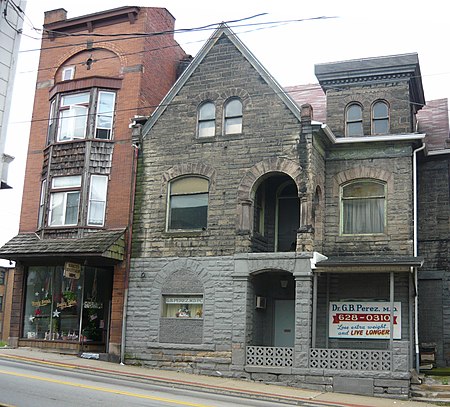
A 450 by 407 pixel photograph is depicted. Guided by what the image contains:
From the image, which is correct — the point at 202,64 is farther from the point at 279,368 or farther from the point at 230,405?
the point at 230,405

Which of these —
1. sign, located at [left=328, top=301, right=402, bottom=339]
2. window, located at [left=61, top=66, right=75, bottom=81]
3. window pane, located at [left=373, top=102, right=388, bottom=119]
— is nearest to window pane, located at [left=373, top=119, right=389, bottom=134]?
window pane, located at [left=373, top=102, right=388, bottom=119]

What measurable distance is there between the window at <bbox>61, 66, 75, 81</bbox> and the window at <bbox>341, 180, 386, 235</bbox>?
1131 cm

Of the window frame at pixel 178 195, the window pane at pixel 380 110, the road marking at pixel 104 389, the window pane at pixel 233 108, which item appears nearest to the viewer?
the road marking at pixel 104 389

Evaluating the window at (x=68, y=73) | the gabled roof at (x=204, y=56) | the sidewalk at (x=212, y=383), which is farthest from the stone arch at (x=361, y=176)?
the window at (x=68, y=73)

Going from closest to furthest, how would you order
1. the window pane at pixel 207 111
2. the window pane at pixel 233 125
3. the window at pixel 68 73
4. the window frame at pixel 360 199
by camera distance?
the window frame at pixel 360 199 < the window pane at pixel 233 125 < the window pane at pixel 207 111 < the window at pixel 68 73

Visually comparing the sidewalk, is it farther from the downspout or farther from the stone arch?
the stone arch

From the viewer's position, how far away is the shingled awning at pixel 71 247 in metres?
22.5

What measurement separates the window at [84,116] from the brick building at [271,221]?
1.67 meters

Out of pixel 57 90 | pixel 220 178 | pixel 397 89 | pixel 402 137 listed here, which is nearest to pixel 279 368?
pixel 220 178

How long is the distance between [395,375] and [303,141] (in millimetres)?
7523

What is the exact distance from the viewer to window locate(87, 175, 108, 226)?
79.3 ft

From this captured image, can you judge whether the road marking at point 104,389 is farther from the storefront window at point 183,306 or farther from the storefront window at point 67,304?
the storefront window at point 67,304

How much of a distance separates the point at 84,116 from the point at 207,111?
191 inches

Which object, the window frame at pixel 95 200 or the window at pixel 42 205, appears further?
the window at pixel 42 205
